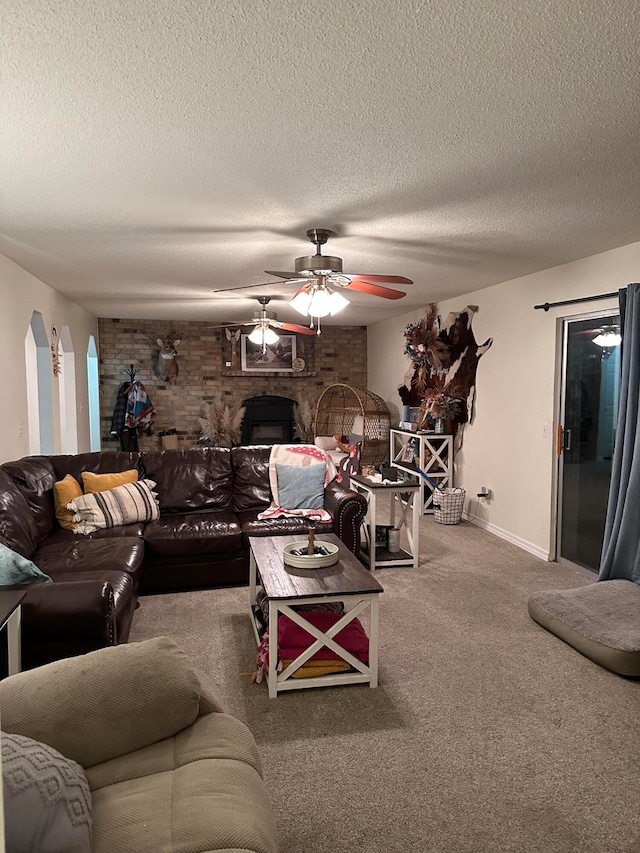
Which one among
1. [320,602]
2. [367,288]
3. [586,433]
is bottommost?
[320,602]

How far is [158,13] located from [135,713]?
1788 mm

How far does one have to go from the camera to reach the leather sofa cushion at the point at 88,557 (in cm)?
325

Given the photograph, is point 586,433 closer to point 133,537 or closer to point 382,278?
point 382,278

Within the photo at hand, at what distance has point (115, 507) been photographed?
4.19 metres

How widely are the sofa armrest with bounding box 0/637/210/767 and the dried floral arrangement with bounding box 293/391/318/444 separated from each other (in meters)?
7.34

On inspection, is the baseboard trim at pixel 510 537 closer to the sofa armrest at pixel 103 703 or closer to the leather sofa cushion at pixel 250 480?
the leather sofa cushion at pixel 250 480

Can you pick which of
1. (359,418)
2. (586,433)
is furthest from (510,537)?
(359,418)

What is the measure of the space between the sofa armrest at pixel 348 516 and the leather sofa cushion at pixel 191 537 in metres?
0.72

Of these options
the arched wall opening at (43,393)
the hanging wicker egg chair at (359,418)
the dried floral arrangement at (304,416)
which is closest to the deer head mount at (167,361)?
the dried floral arrangement at (304,416)

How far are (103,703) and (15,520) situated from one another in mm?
2252

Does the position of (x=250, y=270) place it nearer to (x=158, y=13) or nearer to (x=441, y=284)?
(x=441, y=284)

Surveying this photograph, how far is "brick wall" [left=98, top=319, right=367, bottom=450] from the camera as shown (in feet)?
27.9

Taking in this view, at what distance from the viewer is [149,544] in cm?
400

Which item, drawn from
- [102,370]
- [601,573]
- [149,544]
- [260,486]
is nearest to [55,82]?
[149,544]
